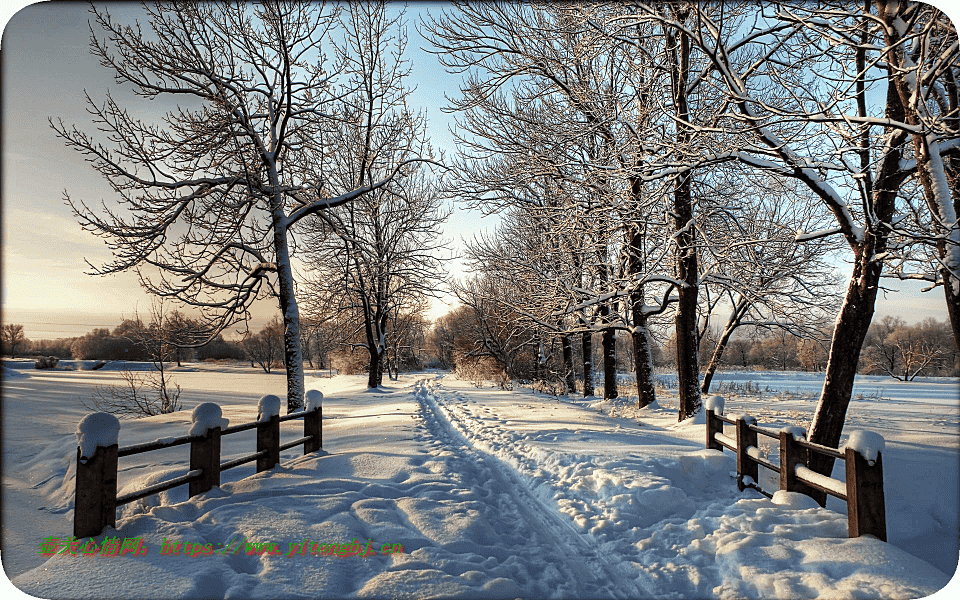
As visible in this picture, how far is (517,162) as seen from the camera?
1288 cm

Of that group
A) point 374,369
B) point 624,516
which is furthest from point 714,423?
point 374,369

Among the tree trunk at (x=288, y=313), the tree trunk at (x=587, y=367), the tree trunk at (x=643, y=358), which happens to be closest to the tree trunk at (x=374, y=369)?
the tree trunk at (x=587, y=367)

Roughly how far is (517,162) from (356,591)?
11.6 m

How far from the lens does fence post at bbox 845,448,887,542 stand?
159 inches

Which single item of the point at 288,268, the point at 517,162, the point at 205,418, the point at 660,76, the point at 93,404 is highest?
the point at 660,76

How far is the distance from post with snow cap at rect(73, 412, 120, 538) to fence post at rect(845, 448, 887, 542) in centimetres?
671

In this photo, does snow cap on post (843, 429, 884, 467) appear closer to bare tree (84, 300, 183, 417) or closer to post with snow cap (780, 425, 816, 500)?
post with snow cap (780, 425, 816, 500)

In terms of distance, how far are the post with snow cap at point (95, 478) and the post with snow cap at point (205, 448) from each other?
1081mm

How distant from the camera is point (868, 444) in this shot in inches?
162

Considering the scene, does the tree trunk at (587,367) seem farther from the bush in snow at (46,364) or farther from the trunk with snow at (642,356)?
the bush in snow at (46,364)

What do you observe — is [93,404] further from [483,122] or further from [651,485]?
[651,485]

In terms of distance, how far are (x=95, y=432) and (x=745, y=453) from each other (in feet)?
24.0

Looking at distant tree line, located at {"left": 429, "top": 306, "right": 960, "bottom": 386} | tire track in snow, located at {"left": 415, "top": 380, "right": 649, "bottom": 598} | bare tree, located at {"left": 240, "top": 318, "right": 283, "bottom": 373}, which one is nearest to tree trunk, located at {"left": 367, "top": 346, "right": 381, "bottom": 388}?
bare tree, located at {"left": 240, "top": 318, "right": 283, "bottom": 373}

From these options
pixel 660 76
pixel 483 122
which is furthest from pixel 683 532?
pixel 483 122
